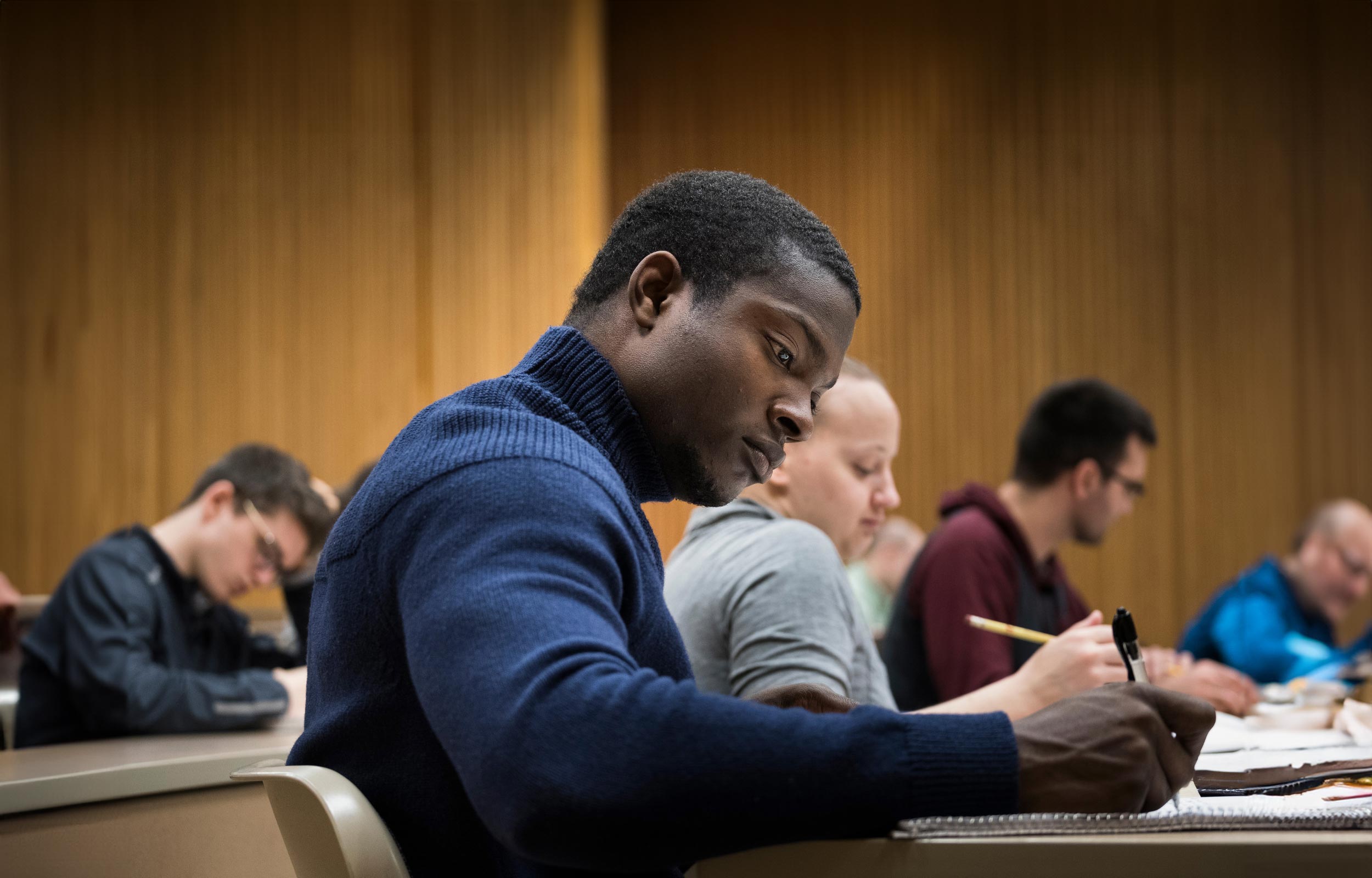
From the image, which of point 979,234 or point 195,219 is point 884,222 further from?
point 195,219

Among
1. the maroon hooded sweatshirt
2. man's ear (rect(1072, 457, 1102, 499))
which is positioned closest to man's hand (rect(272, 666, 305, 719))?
the maroon hooded sweatshirt

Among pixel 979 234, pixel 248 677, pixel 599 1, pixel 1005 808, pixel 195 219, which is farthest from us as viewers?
pixel 979 234

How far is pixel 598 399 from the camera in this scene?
1.01 m

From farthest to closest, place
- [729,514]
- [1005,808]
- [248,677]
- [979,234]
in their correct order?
1. [979,234]
2. [248,677]
3. [729,514]
4. [1005,808]

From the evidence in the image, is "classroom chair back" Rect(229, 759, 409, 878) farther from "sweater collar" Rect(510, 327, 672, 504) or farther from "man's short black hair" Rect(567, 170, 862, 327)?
"man's short black hair" Rect(567, 170, 862, 327)

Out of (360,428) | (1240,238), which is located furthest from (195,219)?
(1240,238)

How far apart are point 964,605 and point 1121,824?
68.2 inches

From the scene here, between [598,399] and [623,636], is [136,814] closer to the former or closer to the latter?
[598,399]

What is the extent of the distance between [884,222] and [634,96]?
1.39 metres

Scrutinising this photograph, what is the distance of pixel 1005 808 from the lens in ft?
2.45

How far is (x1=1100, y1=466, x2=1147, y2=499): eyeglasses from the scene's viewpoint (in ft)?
10.1

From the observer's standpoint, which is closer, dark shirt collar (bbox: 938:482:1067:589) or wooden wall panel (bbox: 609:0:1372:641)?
dark shirt collar (bbox: 938:482:1067:589)

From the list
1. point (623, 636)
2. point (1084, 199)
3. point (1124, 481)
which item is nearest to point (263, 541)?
point (1124, 481)

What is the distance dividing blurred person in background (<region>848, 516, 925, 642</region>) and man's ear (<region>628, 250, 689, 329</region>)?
398cm
